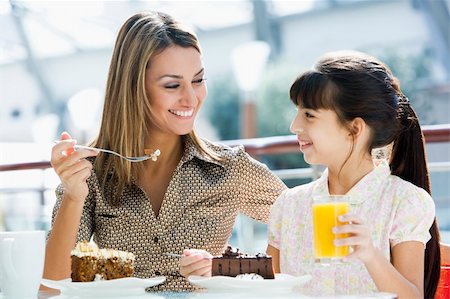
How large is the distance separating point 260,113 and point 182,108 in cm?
1957

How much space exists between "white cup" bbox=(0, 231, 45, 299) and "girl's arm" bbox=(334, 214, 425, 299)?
0.51m

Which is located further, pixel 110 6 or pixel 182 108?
pixel 110 6

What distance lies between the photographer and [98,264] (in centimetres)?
148

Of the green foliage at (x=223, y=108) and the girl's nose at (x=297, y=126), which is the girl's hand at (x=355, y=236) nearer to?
the girl's nose at (x=297, y=126)

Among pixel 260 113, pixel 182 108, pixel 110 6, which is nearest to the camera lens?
pixel 182 108

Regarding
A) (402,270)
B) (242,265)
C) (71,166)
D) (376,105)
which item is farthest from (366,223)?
(71,166)

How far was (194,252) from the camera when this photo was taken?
5.13 ft

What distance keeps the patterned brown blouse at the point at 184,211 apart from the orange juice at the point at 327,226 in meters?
0.61

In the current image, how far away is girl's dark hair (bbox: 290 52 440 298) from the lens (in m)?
1.72

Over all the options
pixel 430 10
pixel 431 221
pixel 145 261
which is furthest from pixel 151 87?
pixel 430 10

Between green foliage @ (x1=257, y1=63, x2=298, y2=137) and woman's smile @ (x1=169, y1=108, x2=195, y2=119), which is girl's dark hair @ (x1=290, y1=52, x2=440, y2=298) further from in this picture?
green foliage @ (x1=257, y1=63, x2=298, y2=137)

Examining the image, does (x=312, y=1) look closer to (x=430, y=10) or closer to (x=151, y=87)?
(x=430, y=10)

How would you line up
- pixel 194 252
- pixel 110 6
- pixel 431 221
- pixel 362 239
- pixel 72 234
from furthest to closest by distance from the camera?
pixel 110 6 → pixel 72 234 → pixel 431 221 → pixel 194 252 → pixel 362 239

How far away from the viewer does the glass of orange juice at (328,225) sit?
1395mm
